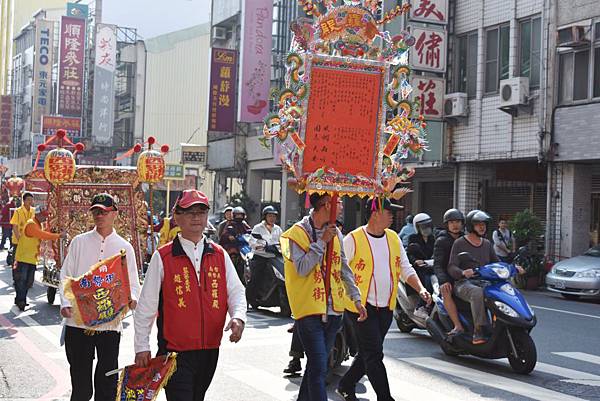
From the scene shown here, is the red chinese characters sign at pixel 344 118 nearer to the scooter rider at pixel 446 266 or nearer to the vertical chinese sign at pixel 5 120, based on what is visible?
the scooter rider at pixel 446 266

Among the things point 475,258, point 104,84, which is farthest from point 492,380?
point 104,84

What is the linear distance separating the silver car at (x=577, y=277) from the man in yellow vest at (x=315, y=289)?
458 inches

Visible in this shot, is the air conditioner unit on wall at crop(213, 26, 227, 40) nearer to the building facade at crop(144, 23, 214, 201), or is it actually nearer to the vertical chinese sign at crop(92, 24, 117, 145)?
the building facade at crop(144, 23, 214, 201)

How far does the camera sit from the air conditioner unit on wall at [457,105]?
2503cm

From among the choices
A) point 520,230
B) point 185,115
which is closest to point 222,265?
point 520,230

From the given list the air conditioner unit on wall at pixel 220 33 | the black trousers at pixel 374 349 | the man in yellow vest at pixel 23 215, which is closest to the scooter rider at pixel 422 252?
the black trousers at pixel 374 349

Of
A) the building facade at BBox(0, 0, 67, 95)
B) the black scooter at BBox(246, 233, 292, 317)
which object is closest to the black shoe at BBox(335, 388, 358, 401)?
the black scooter at BBox(246, 233, 292, 317)

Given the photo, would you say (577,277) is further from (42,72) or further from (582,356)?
(42,72)

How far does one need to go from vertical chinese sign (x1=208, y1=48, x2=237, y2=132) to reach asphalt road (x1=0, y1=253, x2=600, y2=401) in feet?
82.4

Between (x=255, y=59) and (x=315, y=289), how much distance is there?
2926 centimetres

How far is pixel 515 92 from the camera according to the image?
22797 mm

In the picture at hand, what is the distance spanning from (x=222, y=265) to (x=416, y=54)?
66.2 ft

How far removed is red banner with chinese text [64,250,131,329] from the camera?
6.02 meters

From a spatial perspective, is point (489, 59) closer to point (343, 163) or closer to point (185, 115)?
point (343, 163)
